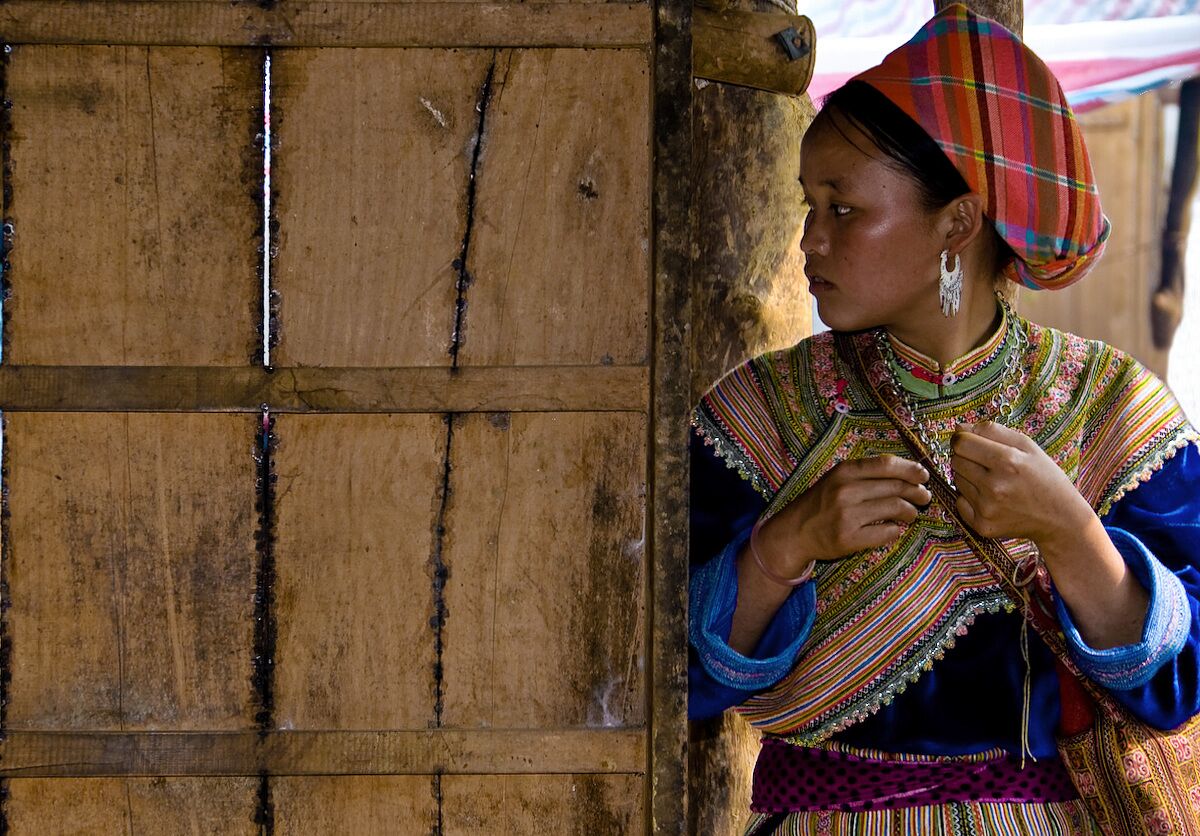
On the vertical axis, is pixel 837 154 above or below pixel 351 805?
above

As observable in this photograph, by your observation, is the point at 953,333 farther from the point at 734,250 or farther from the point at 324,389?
the point at 324,389

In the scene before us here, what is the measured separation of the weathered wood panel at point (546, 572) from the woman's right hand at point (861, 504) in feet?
0.69

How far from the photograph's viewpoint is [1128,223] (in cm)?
627

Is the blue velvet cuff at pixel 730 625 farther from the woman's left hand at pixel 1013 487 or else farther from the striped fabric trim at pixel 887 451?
the woman's left hand at pixel 1013 487

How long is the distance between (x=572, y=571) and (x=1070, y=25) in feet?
12.3

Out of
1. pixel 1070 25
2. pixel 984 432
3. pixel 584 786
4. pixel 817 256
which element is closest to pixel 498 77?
pixel 817 256

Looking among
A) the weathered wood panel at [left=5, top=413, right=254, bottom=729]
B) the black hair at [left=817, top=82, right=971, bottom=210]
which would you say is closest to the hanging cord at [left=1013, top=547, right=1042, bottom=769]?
the black hair at [left=817, top=82, right=971, bottom=210]

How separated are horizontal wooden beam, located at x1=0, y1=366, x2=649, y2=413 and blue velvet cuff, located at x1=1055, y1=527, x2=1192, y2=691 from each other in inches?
23.4

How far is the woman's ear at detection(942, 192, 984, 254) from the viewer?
161cm

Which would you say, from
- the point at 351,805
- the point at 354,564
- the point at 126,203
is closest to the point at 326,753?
the point at 351,805

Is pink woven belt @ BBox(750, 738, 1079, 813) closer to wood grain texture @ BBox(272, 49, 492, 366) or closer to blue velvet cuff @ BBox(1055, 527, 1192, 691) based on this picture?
blue velvet cuff @ BBox(1055, 527, 1192, 691)

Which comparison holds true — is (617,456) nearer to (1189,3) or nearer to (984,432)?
(984,432)

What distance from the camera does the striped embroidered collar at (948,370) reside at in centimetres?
168

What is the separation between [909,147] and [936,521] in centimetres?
46
